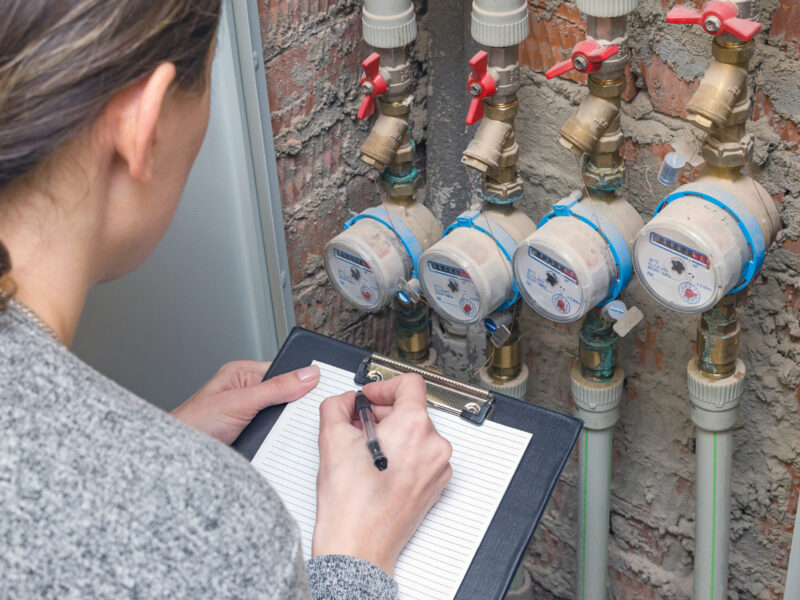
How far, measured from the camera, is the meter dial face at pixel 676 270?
0.79 metres

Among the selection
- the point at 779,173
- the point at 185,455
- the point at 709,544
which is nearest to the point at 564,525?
the point at 709,544

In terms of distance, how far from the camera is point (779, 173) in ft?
2.84

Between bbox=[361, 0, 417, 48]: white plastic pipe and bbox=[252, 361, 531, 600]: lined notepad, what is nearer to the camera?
bbox=[252, 361, 531, 600]: lined notepad

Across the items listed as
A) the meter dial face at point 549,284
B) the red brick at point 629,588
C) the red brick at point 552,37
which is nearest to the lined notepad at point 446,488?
the meter dial face at point 549,284

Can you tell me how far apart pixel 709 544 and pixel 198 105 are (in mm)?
723

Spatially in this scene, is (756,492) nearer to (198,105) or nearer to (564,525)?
(564,525)

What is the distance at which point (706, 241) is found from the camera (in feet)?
2.53

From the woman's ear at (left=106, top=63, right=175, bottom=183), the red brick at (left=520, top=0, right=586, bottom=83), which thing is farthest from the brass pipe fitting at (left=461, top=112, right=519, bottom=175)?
the woman's ear at (left=106, top=63, right=175, bottom=183)

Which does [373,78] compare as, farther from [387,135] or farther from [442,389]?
[442,389]

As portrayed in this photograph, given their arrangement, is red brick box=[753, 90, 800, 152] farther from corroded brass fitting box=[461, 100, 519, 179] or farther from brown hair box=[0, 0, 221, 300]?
brown hair box=[0, 0, 221, 300]

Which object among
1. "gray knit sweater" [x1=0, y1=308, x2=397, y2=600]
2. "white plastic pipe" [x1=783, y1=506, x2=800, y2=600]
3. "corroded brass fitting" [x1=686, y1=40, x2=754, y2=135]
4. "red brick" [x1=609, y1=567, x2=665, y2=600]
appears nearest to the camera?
"gray knit sweater" [x1=0, y1=308, x2=397, y2=600]

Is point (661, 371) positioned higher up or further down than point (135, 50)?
further down

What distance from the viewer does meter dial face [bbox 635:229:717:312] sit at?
79cm

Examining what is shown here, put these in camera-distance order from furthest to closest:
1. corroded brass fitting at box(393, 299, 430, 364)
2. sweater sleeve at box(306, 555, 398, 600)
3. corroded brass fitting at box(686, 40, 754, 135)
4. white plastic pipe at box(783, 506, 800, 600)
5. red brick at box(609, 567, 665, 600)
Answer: red brick at box(609, 567, 665, 600) < corroded brass fitting at box(393, 299, 430, 364) < white plastic pipe at box(783, 506, 800, 600) < corroded brass fitting at box(686, 40, 754, 135) < sweater sleeve at box(306, 555, 398, 600)
